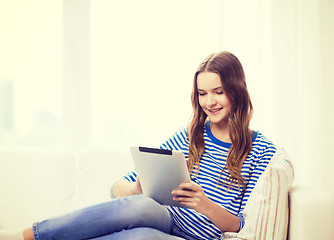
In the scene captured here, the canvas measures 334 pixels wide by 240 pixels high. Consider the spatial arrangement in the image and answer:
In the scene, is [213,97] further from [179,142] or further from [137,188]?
[137,188]

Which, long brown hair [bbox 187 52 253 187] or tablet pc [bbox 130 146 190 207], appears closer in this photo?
tablet pc [bbox 130 146 190 207]

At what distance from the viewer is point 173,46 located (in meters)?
2.73

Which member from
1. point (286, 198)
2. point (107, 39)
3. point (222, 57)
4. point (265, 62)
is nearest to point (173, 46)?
point (107, 39)

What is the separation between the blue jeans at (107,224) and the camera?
137 centimetres

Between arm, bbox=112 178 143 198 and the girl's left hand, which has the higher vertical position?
the girl's left hand

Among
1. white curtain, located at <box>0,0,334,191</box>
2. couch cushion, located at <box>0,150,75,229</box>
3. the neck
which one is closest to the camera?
the neck

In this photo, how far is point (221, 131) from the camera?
1.81m

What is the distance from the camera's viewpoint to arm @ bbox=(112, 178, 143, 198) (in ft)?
5.45

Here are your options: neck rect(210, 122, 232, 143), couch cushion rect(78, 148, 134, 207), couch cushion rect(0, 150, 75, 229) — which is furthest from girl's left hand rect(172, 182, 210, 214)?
couch cushion rect(0, 150, 75, 229)

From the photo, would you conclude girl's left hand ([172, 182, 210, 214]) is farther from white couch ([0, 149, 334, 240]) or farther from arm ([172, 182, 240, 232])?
white couch ([0, 149, 334, 240])
